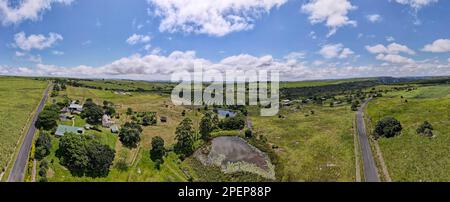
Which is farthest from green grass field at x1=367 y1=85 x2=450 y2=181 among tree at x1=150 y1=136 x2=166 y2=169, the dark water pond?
tree at x1=150 y1=136 x2=166 y2=169

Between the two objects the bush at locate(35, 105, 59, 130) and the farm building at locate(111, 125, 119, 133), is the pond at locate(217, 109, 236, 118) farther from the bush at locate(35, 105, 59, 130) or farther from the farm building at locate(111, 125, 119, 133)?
the bush at locate(35, 105, 59, 130)

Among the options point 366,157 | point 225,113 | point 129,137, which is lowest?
point 366,157

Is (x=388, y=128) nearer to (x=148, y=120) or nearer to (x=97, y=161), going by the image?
(x=97, y=161)

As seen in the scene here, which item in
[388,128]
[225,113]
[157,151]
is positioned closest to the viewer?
[157,151]

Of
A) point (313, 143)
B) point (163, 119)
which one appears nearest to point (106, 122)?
point (163, 119)
